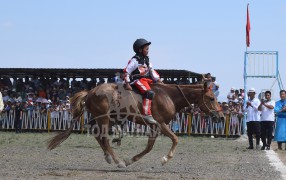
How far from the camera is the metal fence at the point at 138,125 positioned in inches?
1062

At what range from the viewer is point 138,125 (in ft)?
87.8

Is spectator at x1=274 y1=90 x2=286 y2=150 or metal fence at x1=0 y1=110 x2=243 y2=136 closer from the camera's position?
spectator at x1=274 y1=90 x2=286 y2=150

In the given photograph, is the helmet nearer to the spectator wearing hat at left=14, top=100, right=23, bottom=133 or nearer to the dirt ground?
the dirt ground

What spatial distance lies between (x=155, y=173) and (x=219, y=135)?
16.3m

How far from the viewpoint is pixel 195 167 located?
12.4m

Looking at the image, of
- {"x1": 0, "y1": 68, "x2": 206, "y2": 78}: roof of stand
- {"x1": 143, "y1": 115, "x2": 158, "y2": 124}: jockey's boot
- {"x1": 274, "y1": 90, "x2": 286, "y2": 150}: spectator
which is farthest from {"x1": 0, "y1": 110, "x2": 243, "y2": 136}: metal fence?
{"x1": 143, "y1": 115, "x2": 158, "y2": 124}: jockey's boot

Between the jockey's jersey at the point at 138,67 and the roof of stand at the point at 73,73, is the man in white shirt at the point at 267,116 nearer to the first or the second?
the jockey's jersey at the point at 138,67

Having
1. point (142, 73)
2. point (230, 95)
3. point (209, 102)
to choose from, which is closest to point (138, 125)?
point (230, 95)

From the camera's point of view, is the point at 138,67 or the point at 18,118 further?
the point at 18,118

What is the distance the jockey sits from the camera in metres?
12.4

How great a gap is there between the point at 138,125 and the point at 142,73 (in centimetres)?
1425

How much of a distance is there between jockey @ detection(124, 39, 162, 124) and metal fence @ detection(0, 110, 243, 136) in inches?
502

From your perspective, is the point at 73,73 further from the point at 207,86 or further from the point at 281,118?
the point at 207,86

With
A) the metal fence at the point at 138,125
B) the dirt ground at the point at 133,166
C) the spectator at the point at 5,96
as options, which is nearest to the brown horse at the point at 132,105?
the dirt ground at the point at 133,166
